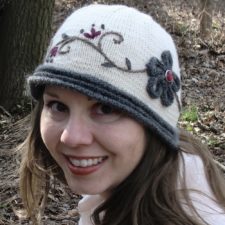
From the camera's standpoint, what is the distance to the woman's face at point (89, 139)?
205 cm

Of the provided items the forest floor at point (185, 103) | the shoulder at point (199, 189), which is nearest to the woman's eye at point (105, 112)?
the shoulder at point (199, 189)

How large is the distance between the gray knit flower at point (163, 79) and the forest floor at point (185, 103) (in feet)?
5.02

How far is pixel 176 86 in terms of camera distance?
2258 mm

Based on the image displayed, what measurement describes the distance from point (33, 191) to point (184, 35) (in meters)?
7.53

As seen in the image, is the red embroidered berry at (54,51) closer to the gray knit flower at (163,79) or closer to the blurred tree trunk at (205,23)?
the gray knit flower at (163,79)

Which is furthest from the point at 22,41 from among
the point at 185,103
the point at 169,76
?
the point at 169,76

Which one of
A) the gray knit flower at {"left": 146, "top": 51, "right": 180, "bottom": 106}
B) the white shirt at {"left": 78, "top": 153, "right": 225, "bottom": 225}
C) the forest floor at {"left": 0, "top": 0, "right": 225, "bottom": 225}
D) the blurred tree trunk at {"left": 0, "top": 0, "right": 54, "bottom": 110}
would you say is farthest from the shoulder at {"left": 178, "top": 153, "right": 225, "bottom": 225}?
the blurred tree trunk at {"left": 0, "top": 0, "right": 54, "bottom": 110}

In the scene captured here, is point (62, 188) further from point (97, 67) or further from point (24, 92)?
point (97, 67)

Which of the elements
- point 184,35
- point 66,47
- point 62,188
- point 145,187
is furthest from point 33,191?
point 184,35

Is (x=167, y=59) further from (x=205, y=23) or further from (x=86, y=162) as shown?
(x=205, y=23)

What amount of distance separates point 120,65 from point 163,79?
20cm

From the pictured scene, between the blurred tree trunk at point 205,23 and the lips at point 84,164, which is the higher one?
the blurred tree trunk at point 205,23

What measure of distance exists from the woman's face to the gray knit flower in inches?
5.7

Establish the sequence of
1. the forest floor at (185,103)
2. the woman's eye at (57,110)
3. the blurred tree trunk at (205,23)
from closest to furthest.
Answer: the woman's eye at (57,110)
the forest floor at (185,103)
the blurred tree trunk at (205,23)
